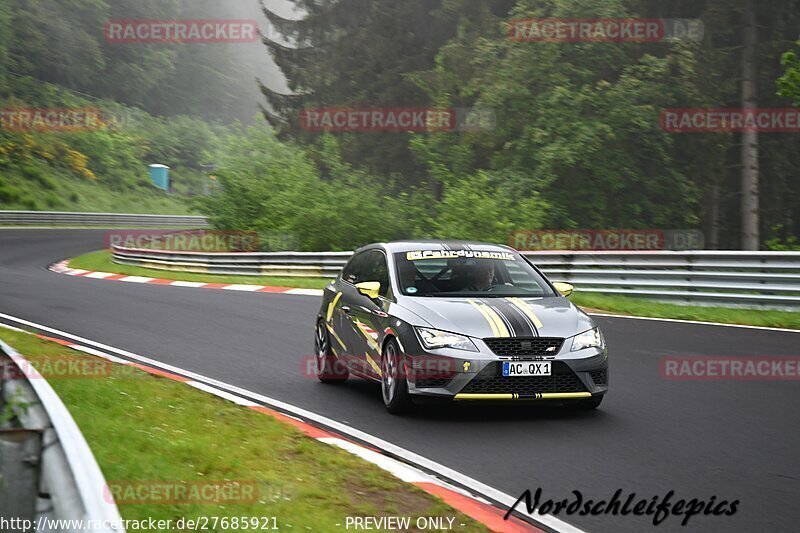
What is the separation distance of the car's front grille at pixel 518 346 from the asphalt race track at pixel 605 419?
0.60m

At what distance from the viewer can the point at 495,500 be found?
6.57 m

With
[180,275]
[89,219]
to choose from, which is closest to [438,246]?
[180,275]

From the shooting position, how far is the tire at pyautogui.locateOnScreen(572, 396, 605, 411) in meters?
9.48

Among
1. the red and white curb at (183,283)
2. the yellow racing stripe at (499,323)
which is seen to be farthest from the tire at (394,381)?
the red and white curb at (183,283)

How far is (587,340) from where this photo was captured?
9.24 meters

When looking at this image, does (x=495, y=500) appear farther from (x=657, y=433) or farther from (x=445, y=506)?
(x=657, y=433)

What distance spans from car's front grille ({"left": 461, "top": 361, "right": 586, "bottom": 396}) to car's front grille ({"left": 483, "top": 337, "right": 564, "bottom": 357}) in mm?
121

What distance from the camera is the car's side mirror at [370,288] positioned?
10070 millimetres

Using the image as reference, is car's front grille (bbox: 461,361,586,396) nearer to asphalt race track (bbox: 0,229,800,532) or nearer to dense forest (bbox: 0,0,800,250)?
asphalt race track (bbox: 0,229,800,532)

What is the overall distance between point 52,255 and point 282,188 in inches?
379

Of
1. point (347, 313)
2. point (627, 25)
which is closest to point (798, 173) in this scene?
point (627, 25)

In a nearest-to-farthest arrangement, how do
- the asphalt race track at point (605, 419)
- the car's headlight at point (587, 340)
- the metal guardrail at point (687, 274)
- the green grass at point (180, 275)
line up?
the asphalt race track at point (605, 419) < the car's headlight at point (587, 340) < the metal guardrail at point (687, 274) < the green grass at point (180, 275)

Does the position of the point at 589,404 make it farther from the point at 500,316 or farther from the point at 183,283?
the point at 183,283

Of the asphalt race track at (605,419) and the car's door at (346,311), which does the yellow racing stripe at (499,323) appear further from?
the car's door at (346,311)
